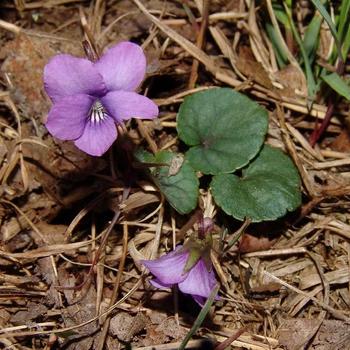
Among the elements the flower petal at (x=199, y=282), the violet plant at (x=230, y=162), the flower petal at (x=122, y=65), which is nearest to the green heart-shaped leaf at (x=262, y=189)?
the violet plant at (x=230, y=162)

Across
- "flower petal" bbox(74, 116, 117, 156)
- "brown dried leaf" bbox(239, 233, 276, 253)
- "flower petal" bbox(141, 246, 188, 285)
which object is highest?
"flower petal" bbox(74, 116, 117, 156)

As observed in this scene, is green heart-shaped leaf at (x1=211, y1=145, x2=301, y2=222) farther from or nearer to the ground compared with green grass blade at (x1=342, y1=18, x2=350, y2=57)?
nearer to the ground

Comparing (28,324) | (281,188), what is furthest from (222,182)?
(28,324)

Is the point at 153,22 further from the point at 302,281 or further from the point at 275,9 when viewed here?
the point at 302,281

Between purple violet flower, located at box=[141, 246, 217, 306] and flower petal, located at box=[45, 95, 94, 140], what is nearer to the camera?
flower petal, located at box=[45, 95, 94, 140]

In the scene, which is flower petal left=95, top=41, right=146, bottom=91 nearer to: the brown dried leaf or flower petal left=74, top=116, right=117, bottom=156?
flower petal left=74, top=116, right=117, bottom=156

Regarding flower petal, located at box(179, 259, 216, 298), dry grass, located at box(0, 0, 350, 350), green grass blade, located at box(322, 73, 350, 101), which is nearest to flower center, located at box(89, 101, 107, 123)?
dry grass, located at box(0, 0, 350, 350)
